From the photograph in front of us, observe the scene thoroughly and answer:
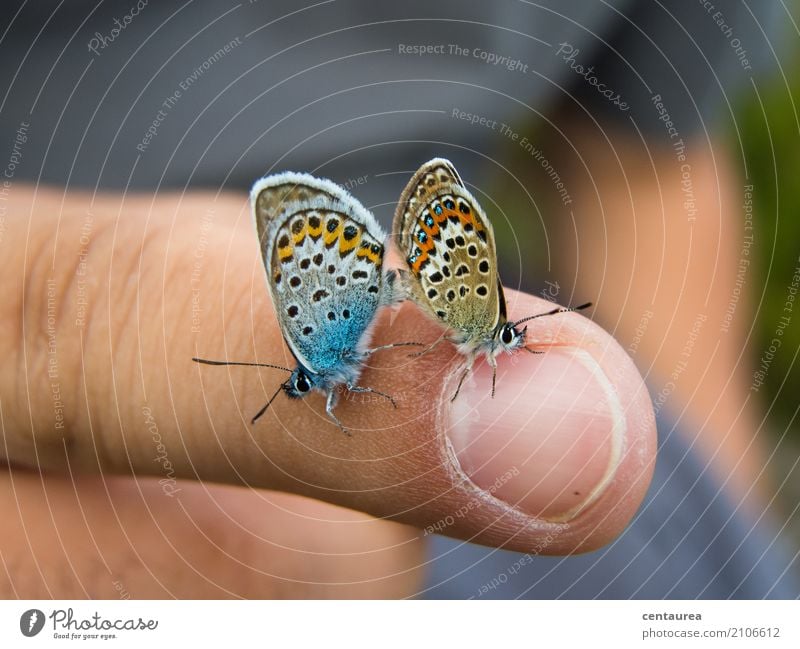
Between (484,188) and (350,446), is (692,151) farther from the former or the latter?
(350,446)

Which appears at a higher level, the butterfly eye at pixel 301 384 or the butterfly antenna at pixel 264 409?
the butterfly eye at pixel 301 384

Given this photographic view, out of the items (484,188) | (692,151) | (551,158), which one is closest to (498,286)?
(484,188)

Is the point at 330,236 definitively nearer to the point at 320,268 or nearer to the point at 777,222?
the point at 320,268

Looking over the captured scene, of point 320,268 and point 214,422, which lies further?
point 214,422

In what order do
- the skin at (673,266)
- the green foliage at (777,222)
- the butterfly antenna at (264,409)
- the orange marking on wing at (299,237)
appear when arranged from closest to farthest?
the orange marking on wing at (299,237), the butterfly antenna at (264,409), the green foliage at (777,222), the skin at (673,266)

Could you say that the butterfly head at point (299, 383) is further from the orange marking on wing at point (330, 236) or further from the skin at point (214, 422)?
the orange marking on wing at point (330, 236)

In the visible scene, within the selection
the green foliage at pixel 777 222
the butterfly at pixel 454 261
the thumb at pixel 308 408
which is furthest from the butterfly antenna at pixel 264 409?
the green foliage at pixel 777 222

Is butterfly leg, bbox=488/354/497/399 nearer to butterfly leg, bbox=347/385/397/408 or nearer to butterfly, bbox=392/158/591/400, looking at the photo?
butterfly, bbox=392/158/591/400

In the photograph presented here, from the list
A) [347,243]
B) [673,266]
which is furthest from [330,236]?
[673,266]
